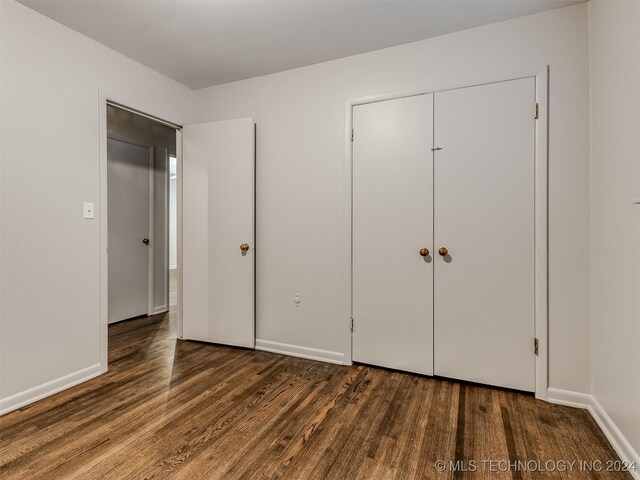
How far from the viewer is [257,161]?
304 cm

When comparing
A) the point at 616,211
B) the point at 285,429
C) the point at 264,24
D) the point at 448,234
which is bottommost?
the point at 285,429

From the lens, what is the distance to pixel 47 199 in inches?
85.9

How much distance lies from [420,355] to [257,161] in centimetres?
203

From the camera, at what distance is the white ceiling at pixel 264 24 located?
2.07 m

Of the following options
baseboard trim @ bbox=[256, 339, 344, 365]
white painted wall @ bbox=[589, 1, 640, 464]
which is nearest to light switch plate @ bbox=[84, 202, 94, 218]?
baseboard trim @ bbox=[256, 339, 344, 365]

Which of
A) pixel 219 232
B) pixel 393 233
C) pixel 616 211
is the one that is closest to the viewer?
pixel 616 211

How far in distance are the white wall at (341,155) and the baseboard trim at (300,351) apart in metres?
0.04

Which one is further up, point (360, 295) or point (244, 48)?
point (244, 48)

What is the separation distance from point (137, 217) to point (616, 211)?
4.30 metres

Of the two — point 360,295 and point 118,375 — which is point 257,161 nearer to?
point 360,295

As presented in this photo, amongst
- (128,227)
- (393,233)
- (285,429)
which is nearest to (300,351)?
(285,429)

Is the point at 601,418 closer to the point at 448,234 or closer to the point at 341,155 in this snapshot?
the point at 448,234

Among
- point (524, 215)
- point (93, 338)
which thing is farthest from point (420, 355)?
point (93, 338)

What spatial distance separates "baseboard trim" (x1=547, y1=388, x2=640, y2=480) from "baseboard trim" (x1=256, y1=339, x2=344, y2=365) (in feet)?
4.61
